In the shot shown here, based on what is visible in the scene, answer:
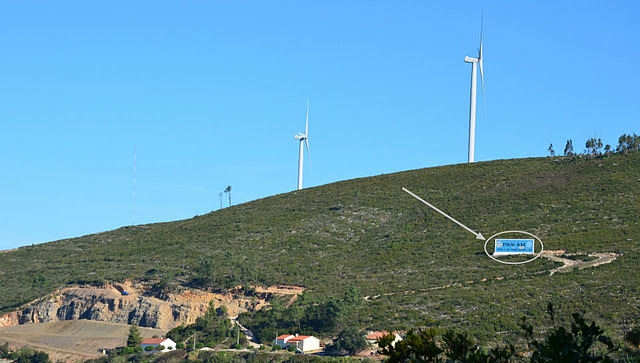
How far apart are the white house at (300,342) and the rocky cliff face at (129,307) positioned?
18292 mm

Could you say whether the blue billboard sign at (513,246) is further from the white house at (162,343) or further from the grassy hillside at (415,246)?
the white house at (162,343)

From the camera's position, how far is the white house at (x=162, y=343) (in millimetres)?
95125

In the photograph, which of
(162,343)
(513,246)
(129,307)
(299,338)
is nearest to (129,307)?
(129,307)

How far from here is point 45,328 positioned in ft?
370

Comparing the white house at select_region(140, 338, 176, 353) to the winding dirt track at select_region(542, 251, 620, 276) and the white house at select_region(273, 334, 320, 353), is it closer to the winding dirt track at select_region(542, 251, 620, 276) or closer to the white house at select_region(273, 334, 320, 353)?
the white house at select_region(273, 334, 320, 353)

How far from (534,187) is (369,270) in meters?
47.1

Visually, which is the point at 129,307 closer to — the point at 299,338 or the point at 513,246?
the point at 299,338

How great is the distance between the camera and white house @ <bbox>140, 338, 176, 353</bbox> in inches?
3745

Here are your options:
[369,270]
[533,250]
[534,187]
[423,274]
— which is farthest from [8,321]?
[534,187]

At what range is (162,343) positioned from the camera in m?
95.6

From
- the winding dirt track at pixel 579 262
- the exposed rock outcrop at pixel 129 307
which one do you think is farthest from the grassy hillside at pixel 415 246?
the exposed rock outcrop at pixel 129 307

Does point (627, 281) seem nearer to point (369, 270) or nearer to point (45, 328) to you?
point (369, 270)

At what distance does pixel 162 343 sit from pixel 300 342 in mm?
18451

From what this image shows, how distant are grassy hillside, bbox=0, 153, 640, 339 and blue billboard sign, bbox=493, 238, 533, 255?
3049 millimetres
